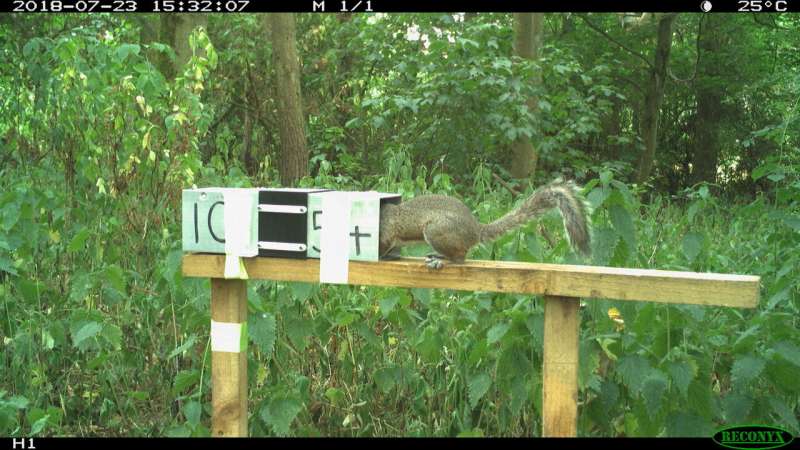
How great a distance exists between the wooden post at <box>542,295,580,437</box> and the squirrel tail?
24 centimetres

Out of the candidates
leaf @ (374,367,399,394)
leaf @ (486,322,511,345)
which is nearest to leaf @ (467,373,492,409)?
leaf @ (486,322,511,345)

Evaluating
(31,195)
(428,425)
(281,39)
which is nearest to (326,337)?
(428,425)

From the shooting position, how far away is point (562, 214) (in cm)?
247

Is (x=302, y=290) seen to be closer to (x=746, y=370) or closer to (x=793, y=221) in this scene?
(x=746, y=370)

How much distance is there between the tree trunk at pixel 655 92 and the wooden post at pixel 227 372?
859cm

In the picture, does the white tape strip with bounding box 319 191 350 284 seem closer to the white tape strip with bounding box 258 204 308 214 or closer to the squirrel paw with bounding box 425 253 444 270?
the white tape strip with bounding box 258 204 308 214

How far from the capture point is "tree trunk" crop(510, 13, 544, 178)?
27.1 feet

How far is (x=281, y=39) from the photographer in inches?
293

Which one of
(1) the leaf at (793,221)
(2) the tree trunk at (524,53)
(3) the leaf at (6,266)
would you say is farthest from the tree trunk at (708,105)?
(3) the leaf at (6,266)

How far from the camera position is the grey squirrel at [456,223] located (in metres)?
2.45

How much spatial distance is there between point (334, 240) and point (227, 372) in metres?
0.55

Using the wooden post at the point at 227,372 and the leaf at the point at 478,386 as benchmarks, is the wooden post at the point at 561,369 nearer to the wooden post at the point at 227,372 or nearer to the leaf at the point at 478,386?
the leaf at the point at 478,386

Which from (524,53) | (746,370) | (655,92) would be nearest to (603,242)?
(746,370)

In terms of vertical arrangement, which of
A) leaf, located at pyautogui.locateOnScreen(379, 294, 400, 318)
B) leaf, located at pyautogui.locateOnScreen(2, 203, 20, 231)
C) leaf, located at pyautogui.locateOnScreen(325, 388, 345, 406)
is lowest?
leaf, located at pyautogui.locateOnScreen(325, 388, 345, 406)
